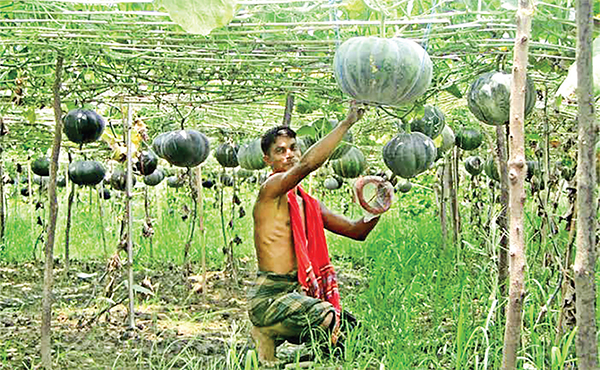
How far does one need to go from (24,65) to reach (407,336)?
2463 millimetres

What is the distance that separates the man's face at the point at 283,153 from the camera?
146 inches

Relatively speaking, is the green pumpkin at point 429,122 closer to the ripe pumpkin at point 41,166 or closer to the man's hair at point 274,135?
the man's hair at point 274,135

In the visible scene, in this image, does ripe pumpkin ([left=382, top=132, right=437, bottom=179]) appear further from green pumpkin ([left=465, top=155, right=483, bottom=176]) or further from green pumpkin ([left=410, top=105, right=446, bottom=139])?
green pumpkin ([left=465, top=155, right=483, bottom=176])

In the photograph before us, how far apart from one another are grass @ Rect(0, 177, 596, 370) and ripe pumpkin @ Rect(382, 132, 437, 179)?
46cm

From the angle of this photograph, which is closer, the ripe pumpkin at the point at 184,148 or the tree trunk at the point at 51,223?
the tree trunk at the point at 51,223

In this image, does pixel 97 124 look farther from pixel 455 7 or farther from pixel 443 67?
pixel 455 7

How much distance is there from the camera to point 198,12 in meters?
1.29

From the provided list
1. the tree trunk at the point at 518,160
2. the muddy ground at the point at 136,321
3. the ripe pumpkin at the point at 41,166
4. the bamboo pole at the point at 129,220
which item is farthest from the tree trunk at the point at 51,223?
the ripe pumpkin at the point at 41,166

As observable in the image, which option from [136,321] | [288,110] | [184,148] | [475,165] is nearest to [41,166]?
[136,321]

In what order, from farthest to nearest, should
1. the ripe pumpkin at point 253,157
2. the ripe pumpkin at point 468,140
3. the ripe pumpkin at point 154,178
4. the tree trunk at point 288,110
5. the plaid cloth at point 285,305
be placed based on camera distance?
the ripe pumpkin at point 154,178 < the ripe pumpkin at point 468,140 < the ripe pumpkin at point 253,157 < the tree trunk at point 288,110 < the plaid cloth at point 285,305

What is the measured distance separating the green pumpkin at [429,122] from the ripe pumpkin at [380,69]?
2.12m

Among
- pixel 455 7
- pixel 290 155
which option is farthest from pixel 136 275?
pixel 455 7

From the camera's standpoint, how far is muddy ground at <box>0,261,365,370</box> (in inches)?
168

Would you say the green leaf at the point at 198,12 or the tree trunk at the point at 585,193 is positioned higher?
the green leaf at the point at 198,12
